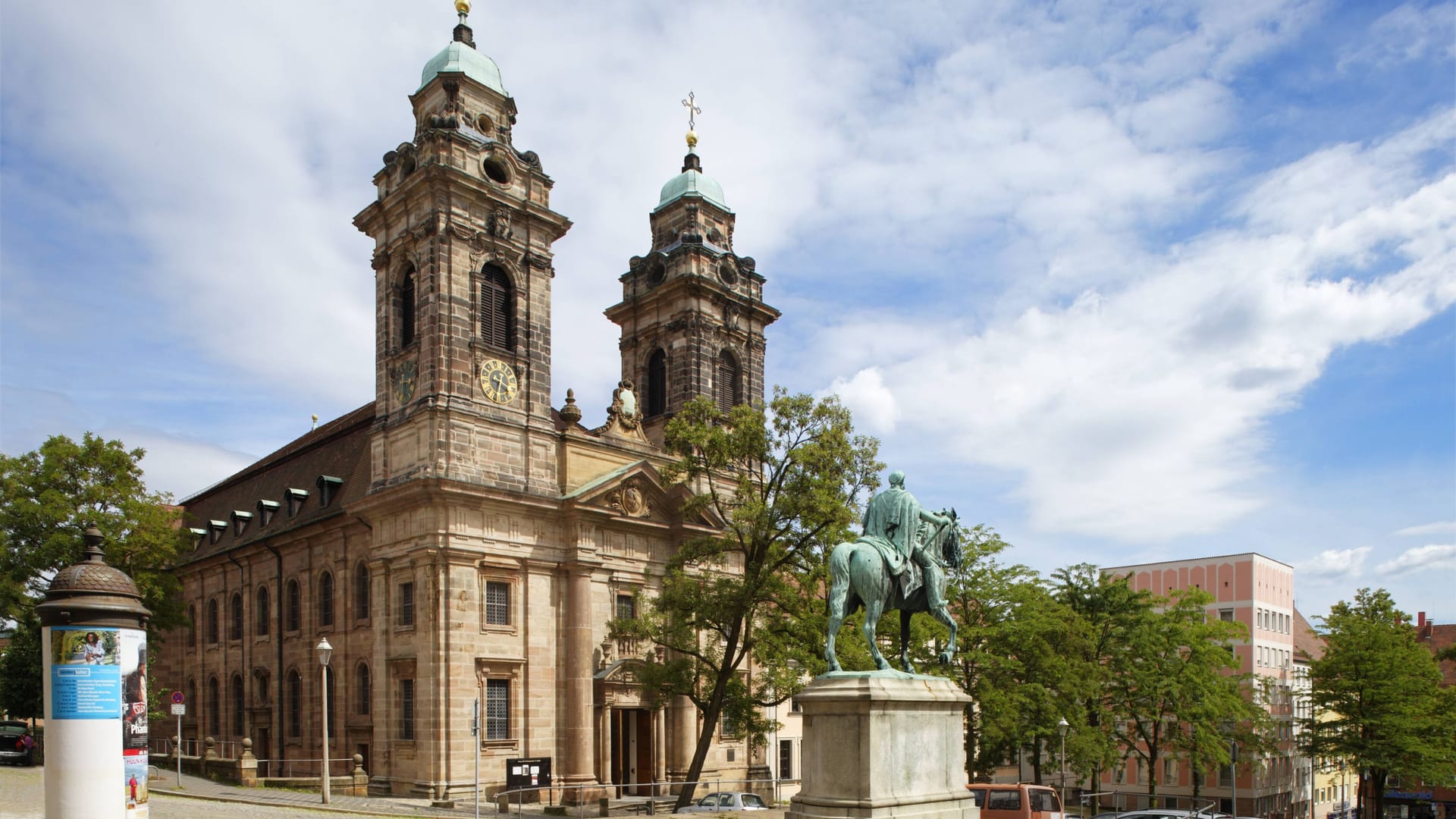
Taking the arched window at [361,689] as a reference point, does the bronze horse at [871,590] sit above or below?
above

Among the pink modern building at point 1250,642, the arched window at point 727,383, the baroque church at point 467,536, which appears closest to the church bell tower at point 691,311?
the arched window at point 727,383

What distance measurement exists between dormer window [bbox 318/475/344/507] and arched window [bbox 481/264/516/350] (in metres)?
9.61

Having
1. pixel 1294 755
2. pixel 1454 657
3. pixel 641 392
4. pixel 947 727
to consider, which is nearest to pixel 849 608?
pixel 947 727

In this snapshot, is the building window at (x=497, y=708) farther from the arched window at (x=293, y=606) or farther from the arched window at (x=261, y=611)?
the arched window at (x=261, y=611)

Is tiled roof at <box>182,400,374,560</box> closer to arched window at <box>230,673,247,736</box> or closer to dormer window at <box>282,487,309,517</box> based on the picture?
dormer window at <box>282,487,309,517</box>

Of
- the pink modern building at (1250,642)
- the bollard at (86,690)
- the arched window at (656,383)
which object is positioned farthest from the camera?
the pink modern building at (1250,642)

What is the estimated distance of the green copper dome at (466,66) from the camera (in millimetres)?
38719

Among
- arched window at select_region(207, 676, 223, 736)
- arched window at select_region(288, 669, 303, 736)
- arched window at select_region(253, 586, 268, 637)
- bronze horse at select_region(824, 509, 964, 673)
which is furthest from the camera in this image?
arched window at select_region(207, 676, 223, 736)

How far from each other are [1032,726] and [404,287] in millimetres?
25935

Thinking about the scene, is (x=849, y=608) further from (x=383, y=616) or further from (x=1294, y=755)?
(x=1294, y=755)

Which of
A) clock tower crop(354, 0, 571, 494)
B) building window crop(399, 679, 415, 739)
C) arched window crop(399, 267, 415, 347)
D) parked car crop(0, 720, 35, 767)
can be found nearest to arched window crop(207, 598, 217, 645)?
parked car crop(0, 720, 35, 767)

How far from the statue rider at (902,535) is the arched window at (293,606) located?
104 feet

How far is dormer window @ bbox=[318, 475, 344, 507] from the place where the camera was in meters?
42.0

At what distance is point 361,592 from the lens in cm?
3844
